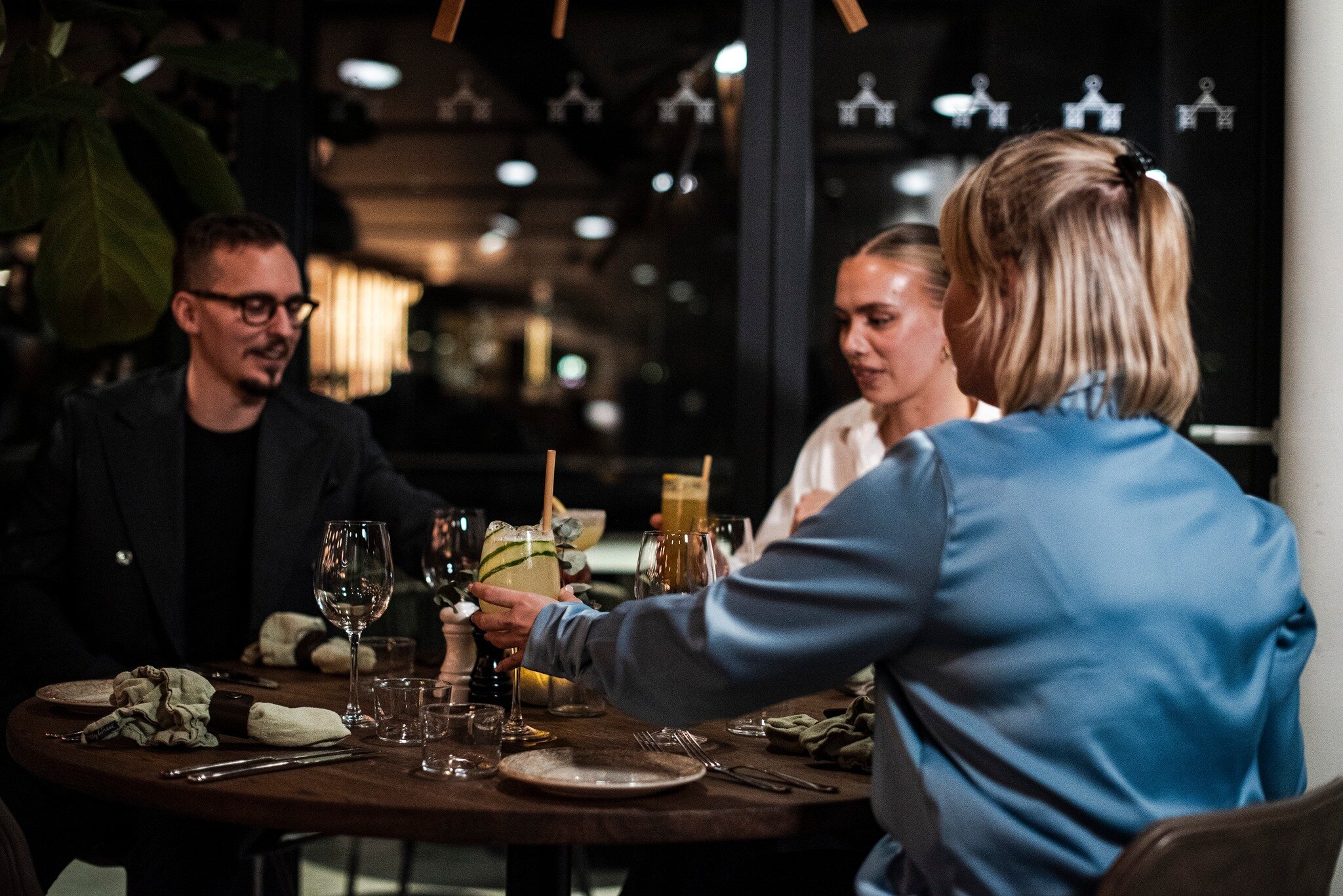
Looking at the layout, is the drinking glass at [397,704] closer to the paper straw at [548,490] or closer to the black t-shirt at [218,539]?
the paper straw at [548,490]

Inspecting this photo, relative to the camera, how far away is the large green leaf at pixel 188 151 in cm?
287

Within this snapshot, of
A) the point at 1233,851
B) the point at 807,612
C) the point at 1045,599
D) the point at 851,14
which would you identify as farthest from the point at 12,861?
the point at 851,14

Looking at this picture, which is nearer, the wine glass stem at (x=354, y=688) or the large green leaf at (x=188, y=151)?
the wine glass stem at (x=354, y=688)

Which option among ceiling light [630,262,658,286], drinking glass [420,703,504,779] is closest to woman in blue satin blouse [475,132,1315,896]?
drinking glass [420,703,504,779]

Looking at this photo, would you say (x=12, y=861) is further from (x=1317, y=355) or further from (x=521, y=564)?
(x=1317, y=355)

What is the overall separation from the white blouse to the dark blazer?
0.83 m

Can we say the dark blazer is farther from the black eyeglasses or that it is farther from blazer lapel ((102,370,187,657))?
the black eyeglasses

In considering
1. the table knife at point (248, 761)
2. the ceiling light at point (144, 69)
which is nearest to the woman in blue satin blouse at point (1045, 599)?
the table knife at point (248, 761)

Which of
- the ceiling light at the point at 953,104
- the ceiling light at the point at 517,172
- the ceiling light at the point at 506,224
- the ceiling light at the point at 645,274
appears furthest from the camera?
the ceiling light at the point at 506,224

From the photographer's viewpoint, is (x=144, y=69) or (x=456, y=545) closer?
(x=456, y=545)

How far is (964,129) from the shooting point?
10.4 ft

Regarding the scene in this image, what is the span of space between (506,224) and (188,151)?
8.60 m

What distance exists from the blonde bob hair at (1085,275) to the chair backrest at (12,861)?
3.81 feet

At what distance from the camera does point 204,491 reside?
263cm
